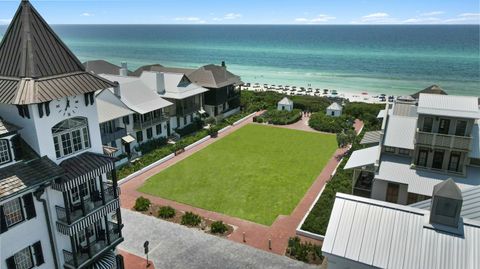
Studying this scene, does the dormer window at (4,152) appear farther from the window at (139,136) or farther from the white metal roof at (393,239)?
the window at (139,136)

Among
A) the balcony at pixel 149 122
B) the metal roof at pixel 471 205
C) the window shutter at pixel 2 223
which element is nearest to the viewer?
the window shutter at pixel 2 223

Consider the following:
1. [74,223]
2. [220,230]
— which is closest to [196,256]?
[220,230]

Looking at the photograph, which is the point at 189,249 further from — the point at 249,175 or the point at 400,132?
the point at 400,132

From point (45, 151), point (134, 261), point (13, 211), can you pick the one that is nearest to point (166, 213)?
point (134, 261)

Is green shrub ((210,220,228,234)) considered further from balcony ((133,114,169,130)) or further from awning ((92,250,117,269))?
balcony ((133,114,169,130))

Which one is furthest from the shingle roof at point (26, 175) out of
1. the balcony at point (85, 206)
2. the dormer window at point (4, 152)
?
the balcony at point (85, 206)

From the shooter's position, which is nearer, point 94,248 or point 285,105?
point 94,248

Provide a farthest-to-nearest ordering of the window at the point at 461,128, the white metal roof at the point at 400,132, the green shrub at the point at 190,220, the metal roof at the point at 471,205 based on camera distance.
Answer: the white metal roof at the point at 400,132
the green shrub at the point at 190,220
the window at the point at 461,128
the metal roof at the point at 471,205

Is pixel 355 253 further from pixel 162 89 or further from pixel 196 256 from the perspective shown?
pixel 162 89
